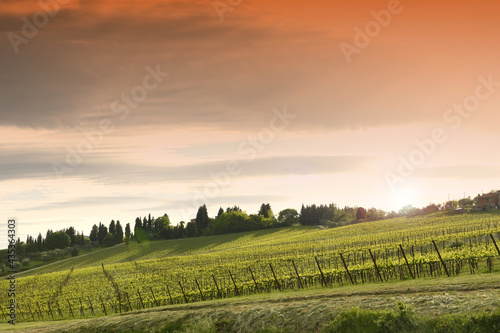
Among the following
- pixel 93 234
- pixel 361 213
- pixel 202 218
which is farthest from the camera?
pixel 93 234

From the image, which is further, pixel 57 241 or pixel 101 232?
pixel 101 232

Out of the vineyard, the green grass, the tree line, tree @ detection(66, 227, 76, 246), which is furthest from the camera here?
tree @ detection(66, 227, 76, 246)

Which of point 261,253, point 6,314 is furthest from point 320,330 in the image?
point 261,253

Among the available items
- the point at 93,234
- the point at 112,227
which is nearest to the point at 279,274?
the point at 112,227

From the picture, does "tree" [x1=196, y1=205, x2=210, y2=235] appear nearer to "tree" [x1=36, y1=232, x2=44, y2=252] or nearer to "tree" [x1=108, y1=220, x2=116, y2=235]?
"tree" [x1=108, y1=220, x2=116, y2=235]

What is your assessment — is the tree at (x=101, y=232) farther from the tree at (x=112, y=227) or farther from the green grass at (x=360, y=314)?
the green grass at (x=360, y=314)

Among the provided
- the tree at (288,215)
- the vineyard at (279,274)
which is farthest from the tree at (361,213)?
the vineyard at (279,274)

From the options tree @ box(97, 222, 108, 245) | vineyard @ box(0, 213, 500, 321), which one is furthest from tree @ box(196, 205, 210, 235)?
vineyard @ box(0, 213, 500, 321)

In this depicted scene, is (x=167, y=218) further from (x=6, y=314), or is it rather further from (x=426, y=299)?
(x=426, y=299)

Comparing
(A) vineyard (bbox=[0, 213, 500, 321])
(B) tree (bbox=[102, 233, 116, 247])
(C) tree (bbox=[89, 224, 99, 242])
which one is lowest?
(A) vineyard (bbox=[0, 213, 500, 321])

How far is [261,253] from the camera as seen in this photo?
84.8 m

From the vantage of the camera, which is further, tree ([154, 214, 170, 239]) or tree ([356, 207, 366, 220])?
tree ([356, 207, 366, 220])

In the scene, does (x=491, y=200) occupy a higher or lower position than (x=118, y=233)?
lower

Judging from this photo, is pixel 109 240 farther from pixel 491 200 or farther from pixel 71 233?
pixel 491 200
